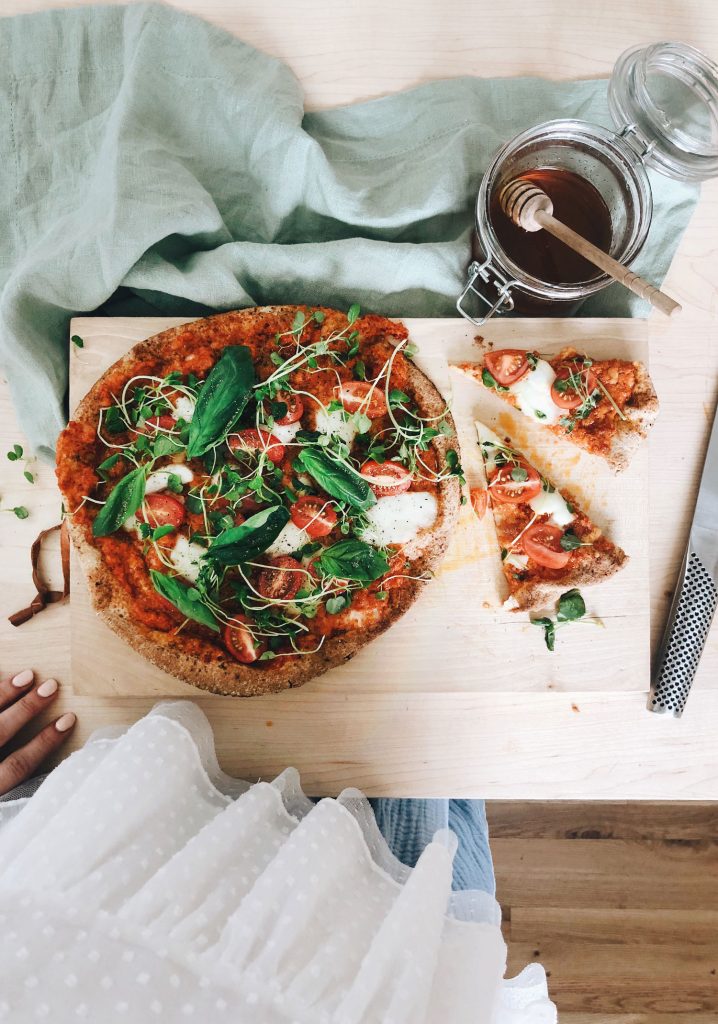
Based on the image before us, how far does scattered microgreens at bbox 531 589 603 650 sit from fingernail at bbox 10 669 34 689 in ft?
3.00

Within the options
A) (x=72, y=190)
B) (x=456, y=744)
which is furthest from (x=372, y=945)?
(x=72, y=190)

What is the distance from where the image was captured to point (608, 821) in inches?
73.8

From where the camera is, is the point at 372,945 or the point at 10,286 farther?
the point at 10,286

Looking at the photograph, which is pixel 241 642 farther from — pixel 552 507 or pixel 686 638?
pixel 686 638

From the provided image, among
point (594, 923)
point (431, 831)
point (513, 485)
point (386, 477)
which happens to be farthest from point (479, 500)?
point (594, 923)

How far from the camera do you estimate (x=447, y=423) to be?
128 cm

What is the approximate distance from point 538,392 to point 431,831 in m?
0.82

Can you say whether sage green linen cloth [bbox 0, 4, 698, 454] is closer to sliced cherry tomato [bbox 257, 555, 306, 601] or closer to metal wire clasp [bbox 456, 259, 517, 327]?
metal wire clasp [bbox 456, 259, 517, 327]

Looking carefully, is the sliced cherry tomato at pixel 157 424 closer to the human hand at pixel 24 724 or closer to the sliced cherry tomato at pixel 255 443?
the sliced cherry tomato at pixel 255 443

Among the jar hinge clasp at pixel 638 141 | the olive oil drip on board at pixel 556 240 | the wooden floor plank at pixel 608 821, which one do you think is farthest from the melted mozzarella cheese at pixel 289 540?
the wooden floor plank at pixel 608 821

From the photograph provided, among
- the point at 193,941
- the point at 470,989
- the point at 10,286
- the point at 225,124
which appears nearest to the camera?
the point at 193,941

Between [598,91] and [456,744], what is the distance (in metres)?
1.23

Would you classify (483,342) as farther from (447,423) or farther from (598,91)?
(598,91)

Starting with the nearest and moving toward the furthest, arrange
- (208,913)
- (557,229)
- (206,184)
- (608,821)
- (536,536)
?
(208,913), (557,229), (536,536), (206,184), (608,821)
